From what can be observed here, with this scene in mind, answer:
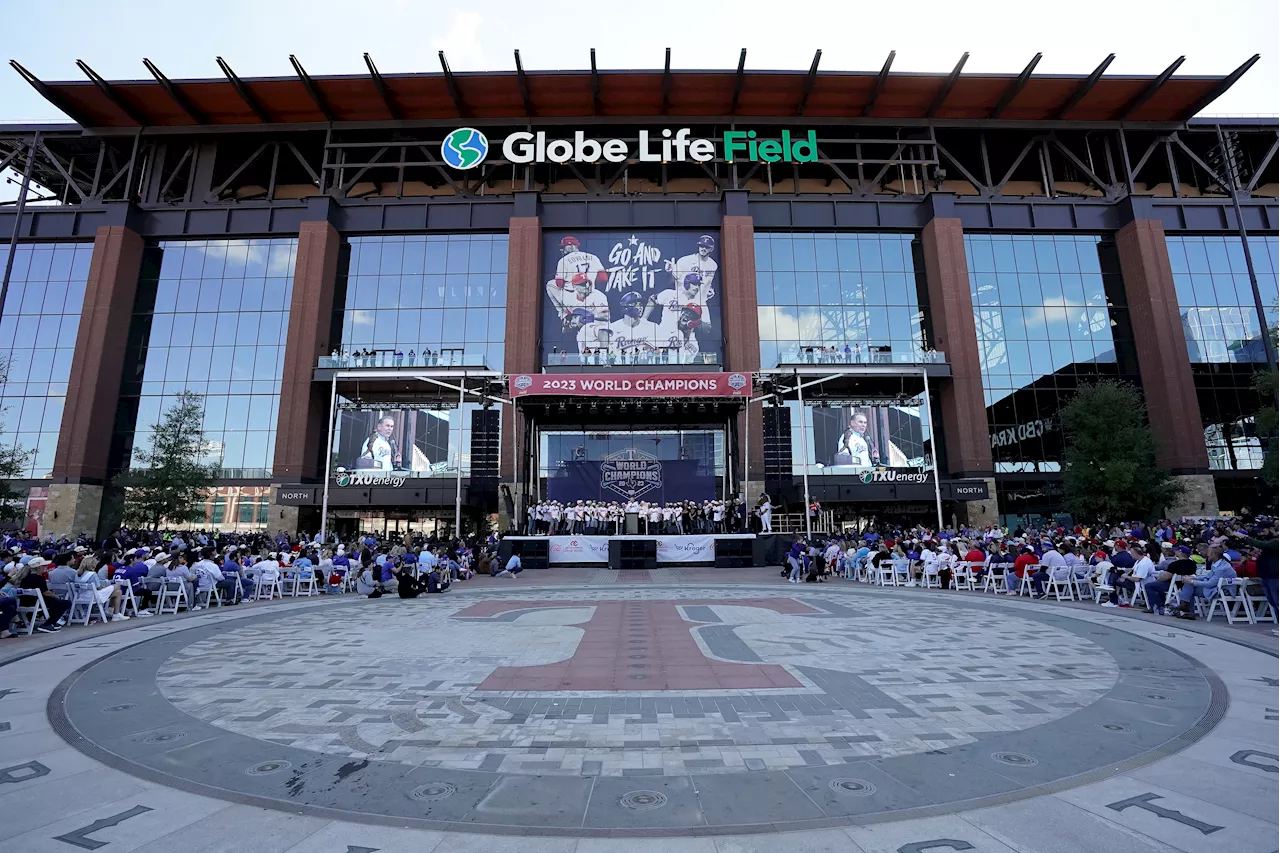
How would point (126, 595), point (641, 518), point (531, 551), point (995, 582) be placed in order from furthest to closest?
point (641, 518) → point (531, 551) → point (995, 582) → point (126, 595)

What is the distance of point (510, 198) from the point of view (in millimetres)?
43375

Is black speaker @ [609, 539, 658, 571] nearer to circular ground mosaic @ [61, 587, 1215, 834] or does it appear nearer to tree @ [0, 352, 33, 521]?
circular ground mosaic @ [61, 587, 1215, 834]

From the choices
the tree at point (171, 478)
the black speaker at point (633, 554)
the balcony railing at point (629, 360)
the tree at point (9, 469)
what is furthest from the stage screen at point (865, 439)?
the tree at point (9, 469)

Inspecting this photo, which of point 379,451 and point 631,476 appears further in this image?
point 379,451

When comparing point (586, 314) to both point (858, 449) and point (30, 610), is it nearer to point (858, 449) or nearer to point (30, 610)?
point (858, 449)

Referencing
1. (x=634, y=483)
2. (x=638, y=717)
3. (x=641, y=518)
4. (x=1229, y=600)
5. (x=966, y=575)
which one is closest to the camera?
(x=638, y=717)

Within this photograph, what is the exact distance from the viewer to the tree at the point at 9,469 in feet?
112

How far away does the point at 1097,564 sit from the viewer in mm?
16734

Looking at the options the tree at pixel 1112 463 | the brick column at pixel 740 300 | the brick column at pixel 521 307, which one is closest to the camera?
the tree at pixel 1112 463

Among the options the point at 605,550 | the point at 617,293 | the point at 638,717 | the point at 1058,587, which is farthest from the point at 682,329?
the point at 638,717

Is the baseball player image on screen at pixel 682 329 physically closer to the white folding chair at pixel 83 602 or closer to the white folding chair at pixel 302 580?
the white folding chair at pixel 302 580

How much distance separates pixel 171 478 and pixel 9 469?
9.31 m

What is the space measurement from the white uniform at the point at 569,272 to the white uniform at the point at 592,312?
1.15 feet

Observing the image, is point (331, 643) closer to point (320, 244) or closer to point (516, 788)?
point (516, 788)
